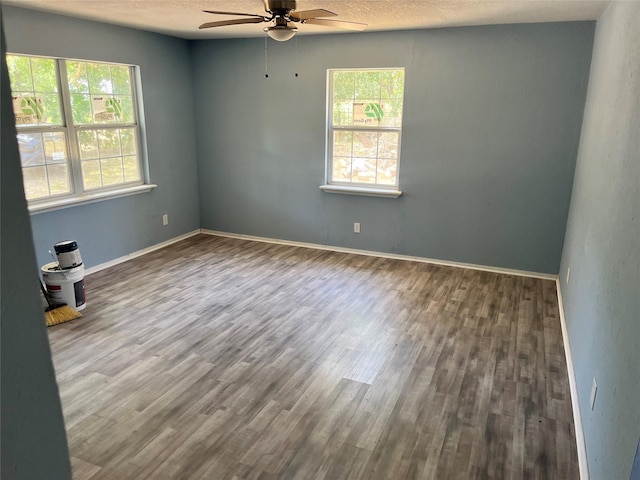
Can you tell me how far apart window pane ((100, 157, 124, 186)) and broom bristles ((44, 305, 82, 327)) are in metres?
1.68

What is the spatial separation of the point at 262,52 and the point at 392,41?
60.7 inches

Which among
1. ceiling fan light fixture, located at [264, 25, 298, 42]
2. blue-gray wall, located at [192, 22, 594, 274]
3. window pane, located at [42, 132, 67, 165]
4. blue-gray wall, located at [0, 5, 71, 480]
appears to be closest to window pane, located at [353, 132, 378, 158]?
blue-gray wall, located at [192, 22, 594, 274]

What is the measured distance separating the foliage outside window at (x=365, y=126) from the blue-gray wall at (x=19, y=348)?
4.76 metres

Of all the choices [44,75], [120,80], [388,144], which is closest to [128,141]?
[120,80]

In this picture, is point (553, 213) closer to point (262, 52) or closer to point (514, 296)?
point (514, 296)

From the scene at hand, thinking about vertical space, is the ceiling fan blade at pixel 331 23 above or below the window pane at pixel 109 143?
above

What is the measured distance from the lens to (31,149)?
418 cm

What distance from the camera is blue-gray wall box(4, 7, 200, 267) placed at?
13.7 feet

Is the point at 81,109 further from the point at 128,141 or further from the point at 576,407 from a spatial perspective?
the point at 576,407

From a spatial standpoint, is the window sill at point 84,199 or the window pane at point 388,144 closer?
the window sill at point 84,199

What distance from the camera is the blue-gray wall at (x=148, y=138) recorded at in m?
4.17

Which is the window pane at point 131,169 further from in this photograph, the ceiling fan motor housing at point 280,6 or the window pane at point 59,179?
the ceiling fan motor housing at point 280,6

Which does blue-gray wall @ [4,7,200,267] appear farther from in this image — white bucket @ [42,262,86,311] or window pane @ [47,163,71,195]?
white bucket @ [42,262,86,311]

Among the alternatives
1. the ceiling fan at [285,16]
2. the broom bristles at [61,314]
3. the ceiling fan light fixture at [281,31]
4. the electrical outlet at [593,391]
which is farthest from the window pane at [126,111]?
the electrical outlet at [593,391]
